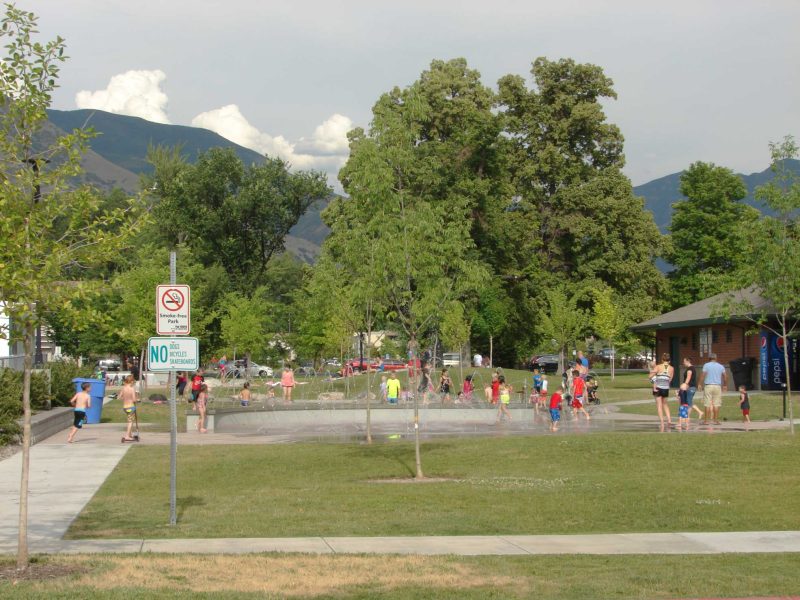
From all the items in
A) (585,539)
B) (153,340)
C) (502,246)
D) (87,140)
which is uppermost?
(502,246)

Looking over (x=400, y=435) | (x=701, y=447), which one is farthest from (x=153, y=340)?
(x=400, y=435)

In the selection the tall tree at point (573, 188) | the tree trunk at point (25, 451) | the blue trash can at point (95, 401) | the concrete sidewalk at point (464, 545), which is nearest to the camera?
the tree trunk at point (25, 451)

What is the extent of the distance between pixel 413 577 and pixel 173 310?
4884 mm

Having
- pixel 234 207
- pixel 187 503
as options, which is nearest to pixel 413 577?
pixel 187 503

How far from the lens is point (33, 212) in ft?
32.3

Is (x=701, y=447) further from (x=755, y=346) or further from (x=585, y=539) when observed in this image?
(x=755, y=346)

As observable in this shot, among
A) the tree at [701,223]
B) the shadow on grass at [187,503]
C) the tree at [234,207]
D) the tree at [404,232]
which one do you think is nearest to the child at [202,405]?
the tree at [404,232]

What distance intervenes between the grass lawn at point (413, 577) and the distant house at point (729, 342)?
26895 mm

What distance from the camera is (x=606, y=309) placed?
2360 inches

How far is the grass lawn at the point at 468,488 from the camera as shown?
13.2 metres

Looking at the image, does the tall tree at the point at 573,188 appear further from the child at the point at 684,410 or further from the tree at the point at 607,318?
the child at the point at 684,410

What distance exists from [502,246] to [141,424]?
104ft

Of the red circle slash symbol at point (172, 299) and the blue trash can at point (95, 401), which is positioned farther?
the blue trash can at point (95, 401)

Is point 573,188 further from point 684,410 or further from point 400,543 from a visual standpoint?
point 400,543
